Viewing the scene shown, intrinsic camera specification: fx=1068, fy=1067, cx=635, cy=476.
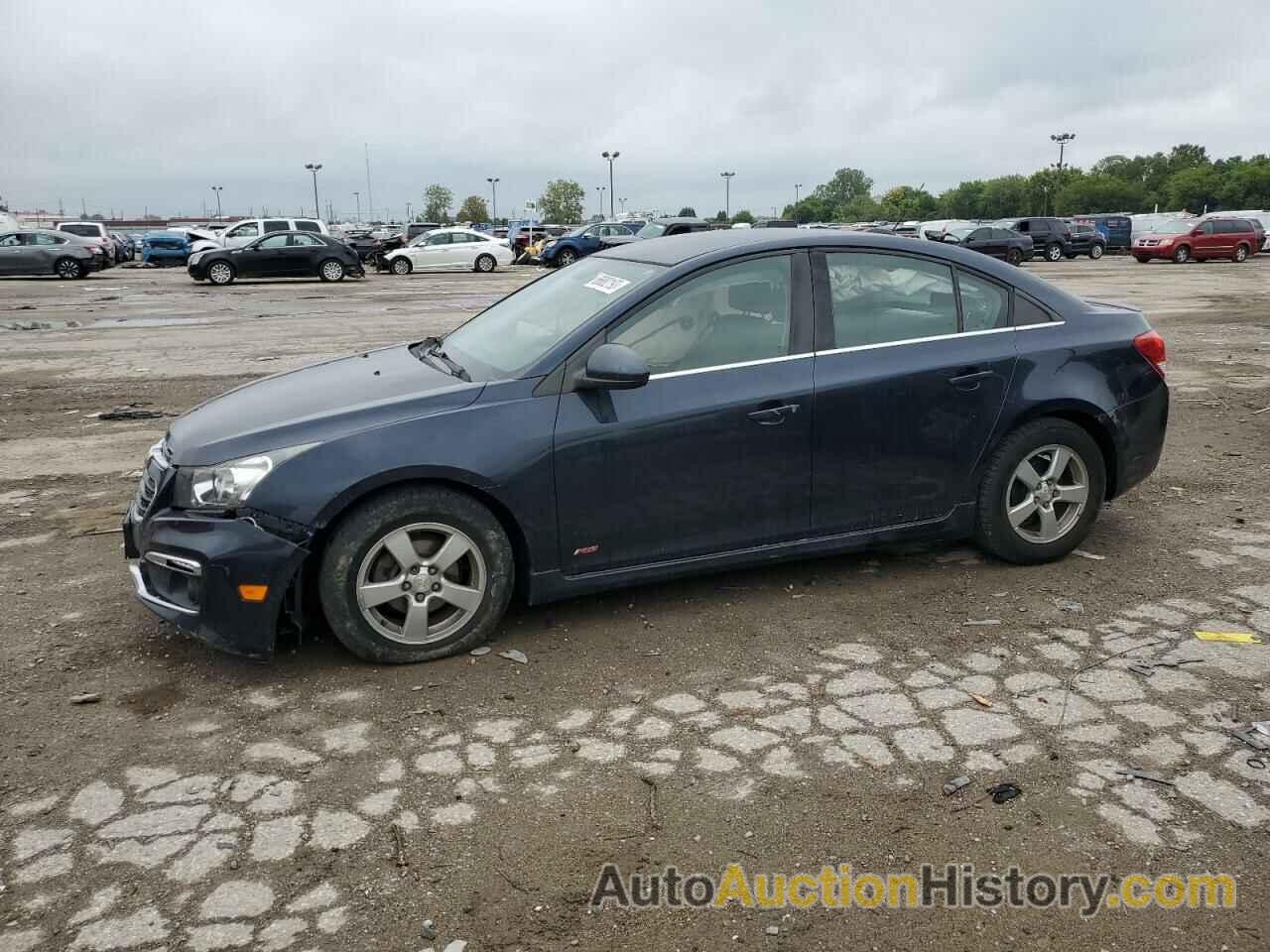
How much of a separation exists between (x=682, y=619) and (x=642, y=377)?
3.55 ft

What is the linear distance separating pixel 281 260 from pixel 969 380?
2780 cm

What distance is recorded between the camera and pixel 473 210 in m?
160

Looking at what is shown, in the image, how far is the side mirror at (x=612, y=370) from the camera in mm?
4168

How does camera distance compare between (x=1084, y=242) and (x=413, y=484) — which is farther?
(x=1084, y=242)

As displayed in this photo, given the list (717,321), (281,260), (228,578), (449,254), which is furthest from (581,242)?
(228,578)

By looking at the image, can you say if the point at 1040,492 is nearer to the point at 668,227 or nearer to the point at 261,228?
the point at 668,227

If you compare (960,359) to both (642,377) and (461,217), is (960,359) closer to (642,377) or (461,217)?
(642,377)

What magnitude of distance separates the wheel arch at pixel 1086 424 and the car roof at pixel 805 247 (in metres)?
0.53

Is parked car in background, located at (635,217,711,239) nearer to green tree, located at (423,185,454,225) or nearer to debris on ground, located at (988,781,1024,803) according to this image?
debris on ground, located at (988,781,1024,803)

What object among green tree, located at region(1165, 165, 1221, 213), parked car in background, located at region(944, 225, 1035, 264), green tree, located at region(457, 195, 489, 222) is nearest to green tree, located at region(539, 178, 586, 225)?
green tree, located at region(457, 195, 489, 222)

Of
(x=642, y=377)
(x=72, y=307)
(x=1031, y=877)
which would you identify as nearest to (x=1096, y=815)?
(x=1031, y=877)

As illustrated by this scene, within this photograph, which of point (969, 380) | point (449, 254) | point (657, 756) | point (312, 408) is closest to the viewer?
point (657, 756)

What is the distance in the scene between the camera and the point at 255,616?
3.92 metres

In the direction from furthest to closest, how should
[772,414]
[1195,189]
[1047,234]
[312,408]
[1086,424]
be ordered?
[1195,189]
[1047,234]
[1086,424]
[772,414]
[312,408]
